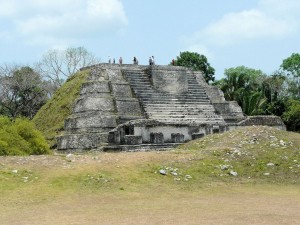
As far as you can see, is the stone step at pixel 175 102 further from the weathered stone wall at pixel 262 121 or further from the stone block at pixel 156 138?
the stone block at pixel 156 138

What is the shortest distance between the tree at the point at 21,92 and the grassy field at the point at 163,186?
25059 mm

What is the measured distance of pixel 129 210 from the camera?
12141mm

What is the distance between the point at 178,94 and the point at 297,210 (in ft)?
62.1

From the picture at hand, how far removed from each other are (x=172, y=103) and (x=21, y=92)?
1739 centimetres

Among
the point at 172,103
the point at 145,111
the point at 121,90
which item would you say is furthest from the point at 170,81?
the point at 145,111

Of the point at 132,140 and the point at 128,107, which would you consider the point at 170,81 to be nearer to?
the point at 128,107

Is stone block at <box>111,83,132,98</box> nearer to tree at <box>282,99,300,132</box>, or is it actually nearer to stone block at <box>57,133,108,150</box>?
stone block at <box>57,133,108,150</box>

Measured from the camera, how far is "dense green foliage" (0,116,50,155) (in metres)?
19.2

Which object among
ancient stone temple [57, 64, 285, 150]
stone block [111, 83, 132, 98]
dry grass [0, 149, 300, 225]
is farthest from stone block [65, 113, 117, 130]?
dry grass [0, 149, 300, 225]

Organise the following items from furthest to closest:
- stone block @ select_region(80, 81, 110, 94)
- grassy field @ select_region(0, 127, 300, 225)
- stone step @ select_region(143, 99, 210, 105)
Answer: stone step @ select_region(143, 99, 210, 105) < stone block @ select_region(80, 81, 110, 94) < grassy field @ select_region(0, 127, 300, 225)

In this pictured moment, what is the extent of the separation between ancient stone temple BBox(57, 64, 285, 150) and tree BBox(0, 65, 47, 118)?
40.5 feet

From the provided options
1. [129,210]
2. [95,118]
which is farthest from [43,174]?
[95,118]

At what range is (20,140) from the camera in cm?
1978

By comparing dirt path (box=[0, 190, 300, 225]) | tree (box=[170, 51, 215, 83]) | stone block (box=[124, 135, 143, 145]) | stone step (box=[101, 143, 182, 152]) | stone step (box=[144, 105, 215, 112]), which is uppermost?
tree (box=[170, 51, 215, 83])
